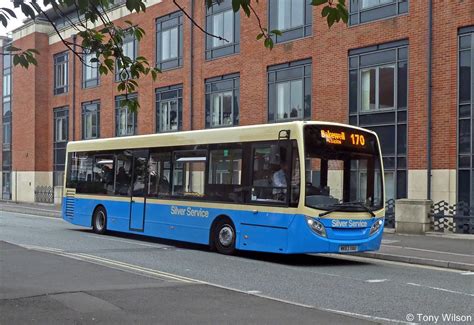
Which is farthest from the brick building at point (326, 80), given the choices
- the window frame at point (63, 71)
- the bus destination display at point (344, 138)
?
the bus destination display at point (344, 138)

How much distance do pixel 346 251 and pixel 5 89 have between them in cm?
4241

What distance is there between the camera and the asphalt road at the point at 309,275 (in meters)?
8.12

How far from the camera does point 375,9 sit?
21.4 m

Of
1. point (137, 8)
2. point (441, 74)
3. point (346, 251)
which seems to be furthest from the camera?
point (441, 74)

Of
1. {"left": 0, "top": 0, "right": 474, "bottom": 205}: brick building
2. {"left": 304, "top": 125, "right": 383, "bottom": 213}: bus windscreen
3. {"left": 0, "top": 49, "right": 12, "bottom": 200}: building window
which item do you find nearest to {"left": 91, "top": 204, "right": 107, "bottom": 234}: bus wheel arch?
{"left": 0, "top": 0, "right": 474, "bottom": 205}: brick building

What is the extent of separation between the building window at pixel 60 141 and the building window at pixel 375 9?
25.1 meters

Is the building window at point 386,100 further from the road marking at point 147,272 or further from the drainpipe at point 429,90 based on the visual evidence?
the road marking at point 147,272

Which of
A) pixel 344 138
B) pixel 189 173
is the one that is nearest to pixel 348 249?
pixel 344 138

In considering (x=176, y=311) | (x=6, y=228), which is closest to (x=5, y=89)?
A: (x=6, y=228)

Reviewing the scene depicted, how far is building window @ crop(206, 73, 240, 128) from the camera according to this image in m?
27.4

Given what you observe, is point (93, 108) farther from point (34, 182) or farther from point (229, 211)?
point (229, 211)

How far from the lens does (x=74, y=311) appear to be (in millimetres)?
6980

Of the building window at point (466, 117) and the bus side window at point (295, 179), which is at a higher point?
the building window at point (466, 117)

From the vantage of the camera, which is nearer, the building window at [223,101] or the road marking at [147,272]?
the road marking at [147,272]
